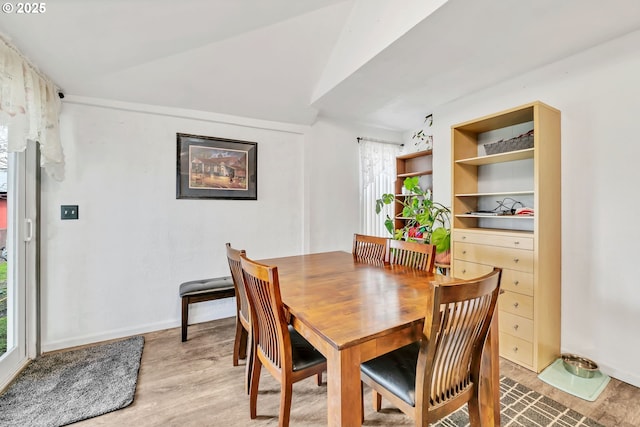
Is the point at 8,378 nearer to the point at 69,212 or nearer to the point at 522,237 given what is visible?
the point at 69,212

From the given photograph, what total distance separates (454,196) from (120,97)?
9.99 feet

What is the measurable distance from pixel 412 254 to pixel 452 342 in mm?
939

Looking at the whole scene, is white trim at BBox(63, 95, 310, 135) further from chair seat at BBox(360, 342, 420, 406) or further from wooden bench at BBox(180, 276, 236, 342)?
chair seat at BBox(360, 342, 420, 406)

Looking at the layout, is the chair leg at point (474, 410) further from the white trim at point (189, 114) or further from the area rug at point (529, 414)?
the white trim at point (189, 114)

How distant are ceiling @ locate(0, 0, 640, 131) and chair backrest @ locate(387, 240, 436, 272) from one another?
54.3 inches

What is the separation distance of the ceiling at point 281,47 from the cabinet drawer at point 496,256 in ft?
4.79

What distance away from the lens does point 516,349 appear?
6.79 ft

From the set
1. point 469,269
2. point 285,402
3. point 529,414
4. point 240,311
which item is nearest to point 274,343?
point 285,402

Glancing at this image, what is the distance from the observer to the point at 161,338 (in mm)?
2502

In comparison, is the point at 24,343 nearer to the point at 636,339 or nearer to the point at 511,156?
the point at 511,156

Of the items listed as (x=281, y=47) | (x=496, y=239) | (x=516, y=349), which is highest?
(x=281, y=47)

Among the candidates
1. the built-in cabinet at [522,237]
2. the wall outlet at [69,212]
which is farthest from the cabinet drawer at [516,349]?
the wall outlet at [69,212]

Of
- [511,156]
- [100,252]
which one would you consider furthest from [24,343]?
[511,156]

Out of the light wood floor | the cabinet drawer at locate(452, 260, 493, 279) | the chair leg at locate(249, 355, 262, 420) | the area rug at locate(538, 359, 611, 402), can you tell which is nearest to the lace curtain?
the light wood floor
